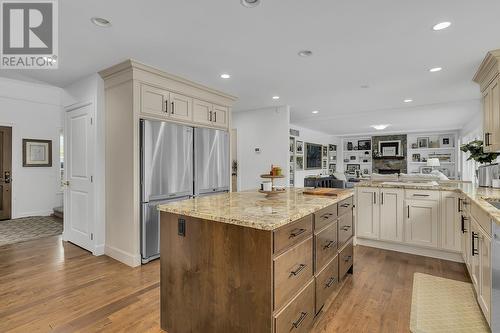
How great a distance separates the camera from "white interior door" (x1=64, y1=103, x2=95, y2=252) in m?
3.61

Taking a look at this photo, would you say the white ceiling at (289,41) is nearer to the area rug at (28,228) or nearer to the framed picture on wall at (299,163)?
the area rug at (28,228)

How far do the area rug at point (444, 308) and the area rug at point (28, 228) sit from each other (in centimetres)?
533

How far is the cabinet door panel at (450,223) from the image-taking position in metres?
3.20

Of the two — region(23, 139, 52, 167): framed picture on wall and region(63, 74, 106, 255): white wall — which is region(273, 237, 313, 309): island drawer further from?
region(23, 139, 52, 167): framed picture on wall

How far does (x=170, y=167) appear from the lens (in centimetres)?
349

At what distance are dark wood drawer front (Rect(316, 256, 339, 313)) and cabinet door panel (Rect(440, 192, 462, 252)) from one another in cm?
185

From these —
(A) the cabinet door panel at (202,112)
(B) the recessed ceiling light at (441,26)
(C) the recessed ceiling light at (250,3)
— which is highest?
(C) the recessed ceiling light at (250,3)

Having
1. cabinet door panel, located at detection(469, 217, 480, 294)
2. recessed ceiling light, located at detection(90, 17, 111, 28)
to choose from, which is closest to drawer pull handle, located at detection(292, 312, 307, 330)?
cabinet door panel, located at detection(469, 217, 480, 294)

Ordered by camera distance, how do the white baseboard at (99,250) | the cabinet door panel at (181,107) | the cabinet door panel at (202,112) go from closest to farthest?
1. the white baseboard at (99,250)
2. the cabinet door panel at (181,107)
3. the cabinet door panel at (202,112)

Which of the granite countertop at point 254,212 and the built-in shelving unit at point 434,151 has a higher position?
the built-in shelving unit at point 434,151

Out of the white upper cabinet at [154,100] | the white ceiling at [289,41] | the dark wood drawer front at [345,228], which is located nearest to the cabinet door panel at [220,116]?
the white ceiling at [289,41]

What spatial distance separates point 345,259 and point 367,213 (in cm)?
137

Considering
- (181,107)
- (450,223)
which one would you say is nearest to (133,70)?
(181,107)

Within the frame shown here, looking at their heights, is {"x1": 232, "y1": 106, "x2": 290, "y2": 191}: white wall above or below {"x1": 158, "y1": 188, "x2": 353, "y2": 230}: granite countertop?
above
